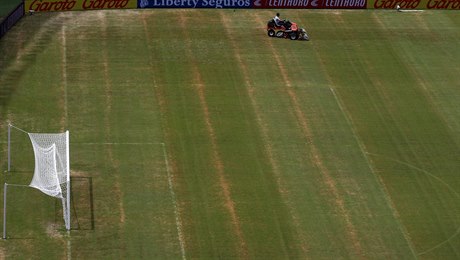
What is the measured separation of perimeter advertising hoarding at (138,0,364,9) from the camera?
88.2 meters

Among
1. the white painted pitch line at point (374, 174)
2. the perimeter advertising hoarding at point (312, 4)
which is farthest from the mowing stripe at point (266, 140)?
the white painted pitch line at point (374, 174)

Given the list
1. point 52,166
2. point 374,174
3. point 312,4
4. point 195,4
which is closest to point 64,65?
point 195,4

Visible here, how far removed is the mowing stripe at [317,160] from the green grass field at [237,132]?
12 centimetres

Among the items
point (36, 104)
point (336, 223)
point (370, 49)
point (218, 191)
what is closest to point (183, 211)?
point (218, 191)

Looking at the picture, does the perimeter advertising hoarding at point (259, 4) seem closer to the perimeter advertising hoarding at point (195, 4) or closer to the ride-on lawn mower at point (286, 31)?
the perimeter advertising hoarding at point (195, 4)

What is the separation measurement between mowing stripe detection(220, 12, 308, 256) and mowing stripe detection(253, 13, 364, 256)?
2.50m

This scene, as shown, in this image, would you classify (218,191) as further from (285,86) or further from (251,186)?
(285,86)

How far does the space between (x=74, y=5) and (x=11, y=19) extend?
18.5 ft

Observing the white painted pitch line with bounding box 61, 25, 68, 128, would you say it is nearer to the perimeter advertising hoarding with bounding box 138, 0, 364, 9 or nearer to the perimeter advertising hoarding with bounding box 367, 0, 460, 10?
the perimeter advertising hoarding with bounding box 138, 0, 364, 9

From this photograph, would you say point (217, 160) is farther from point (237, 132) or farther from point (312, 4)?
point (312, 4)

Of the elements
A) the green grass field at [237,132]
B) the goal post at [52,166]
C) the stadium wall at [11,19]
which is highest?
the goal post at [52,166]

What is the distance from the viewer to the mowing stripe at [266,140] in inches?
2451

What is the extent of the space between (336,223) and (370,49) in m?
24.9

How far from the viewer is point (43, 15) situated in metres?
85.7
